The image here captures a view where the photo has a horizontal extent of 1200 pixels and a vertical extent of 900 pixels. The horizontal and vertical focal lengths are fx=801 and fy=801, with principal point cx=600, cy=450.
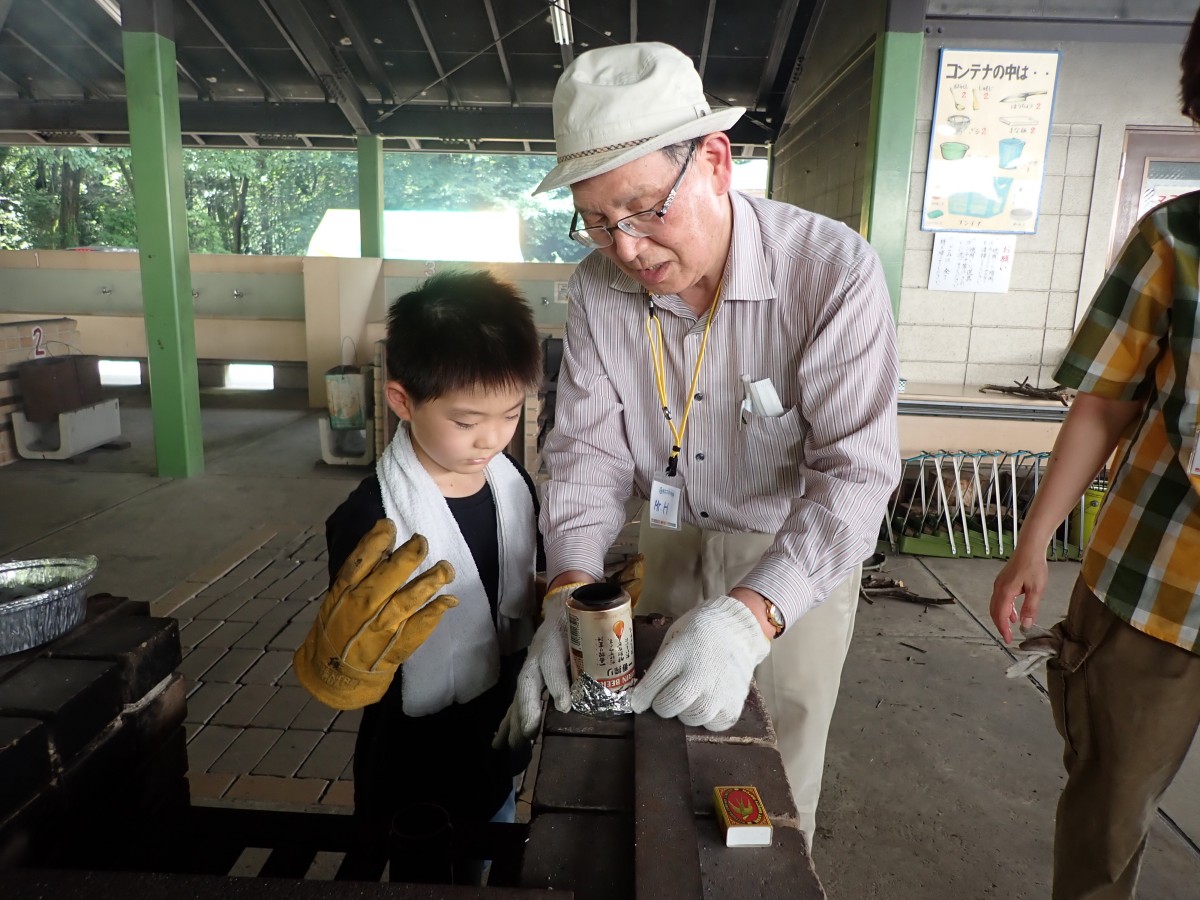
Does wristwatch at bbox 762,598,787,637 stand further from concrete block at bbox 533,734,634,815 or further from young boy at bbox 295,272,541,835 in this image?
young boy at bbox 295,272,541,835

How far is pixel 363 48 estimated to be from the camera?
277 inches

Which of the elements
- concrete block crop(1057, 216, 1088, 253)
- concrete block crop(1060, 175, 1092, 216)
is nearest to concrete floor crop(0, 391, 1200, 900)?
concrete block crop(1057, 216, 1088, 253)

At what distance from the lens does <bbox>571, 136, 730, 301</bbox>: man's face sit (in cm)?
129

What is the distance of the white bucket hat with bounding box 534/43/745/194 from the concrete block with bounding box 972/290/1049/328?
14.4ft

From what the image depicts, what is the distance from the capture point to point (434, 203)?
2659 cm

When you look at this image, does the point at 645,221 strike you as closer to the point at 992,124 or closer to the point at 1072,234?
the point at 992,124

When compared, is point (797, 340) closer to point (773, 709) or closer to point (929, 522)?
point (773, 709)

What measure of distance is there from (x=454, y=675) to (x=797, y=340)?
90 cm

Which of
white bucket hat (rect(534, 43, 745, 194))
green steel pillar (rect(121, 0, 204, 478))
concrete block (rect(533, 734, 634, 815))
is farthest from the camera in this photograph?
green steel pillar (rect(121, 0, 204, 478))

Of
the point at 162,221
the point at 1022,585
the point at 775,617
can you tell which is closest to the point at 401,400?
the point at 775,617

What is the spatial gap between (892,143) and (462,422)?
4035mm

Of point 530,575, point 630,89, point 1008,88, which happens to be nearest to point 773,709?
point 530,575

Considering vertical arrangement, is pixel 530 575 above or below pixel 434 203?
below

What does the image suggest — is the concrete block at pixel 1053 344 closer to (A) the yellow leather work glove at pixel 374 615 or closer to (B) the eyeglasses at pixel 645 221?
(B) the eyeglasses at pixel 645 221
